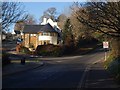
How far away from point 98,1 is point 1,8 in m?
18.4

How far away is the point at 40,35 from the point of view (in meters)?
97.5

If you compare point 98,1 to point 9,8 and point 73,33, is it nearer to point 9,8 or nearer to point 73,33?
point 9,8

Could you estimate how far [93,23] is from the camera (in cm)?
1546

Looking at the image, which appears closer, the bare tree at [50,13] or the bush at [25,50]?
the bush at [25,50]

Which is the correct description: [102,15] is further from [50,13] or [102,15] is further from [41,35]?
[50,13]

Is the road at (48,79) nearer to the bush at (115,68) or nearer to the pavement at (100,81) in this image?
the pavement at (100,81)

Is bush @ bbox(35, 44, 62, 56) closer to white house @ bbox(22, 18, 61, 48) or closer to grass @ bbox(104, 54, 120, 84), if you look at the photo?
white house @ bbox(22, 18, 61, 48)

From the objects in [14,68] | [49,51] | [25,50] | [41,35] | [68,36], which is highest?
[41,35]

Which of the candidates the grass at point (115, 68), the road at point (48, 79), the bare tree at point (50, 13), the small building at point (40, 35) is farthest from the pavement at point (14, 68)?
the bare tree at point (50, 13)

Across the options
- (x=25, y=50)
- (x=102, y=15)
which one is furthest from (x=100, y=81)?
(x=25, y=50)

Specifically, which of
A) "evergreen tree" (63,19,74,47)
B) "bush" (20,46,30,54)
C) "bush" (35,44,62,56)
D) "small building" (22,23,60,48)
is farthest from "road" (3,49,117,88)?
"small building" (22,23,60,48)

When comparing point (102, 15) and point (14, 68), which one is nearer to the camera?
point (102, 15)

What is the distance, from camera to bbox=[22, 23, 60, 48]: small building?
317ft

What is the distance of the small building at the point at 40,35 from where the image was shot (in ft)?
317
